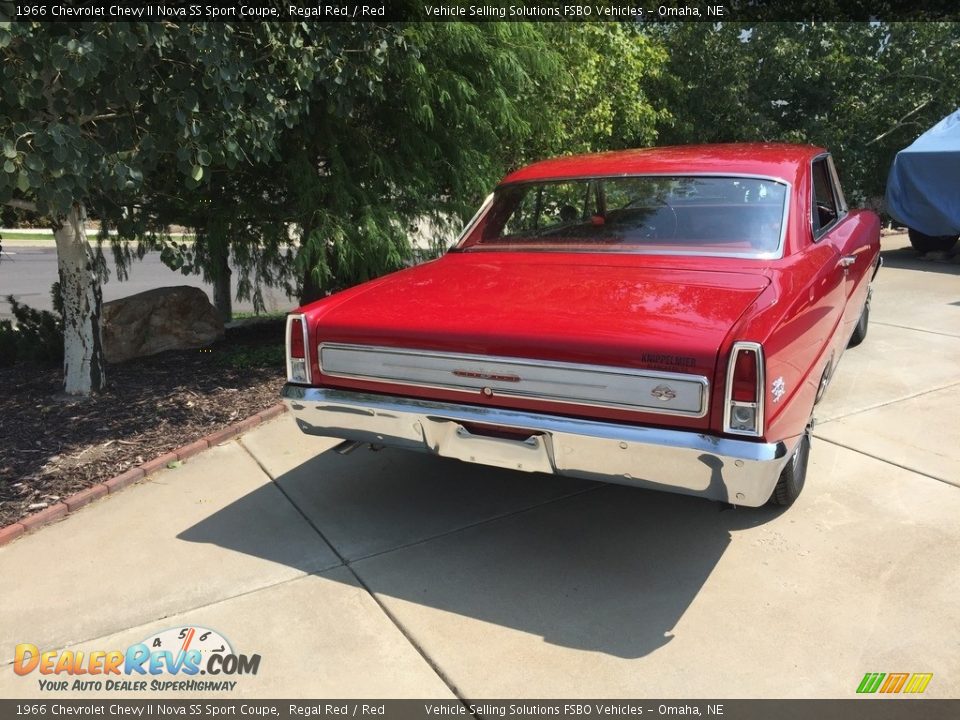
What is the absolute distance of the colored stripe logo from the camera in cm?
257

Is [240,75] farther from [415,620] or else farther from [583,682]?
[583,682]

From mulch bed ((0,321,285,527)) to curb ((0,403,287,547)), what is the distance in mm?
76

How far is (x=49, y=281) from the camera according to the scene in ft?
55.1

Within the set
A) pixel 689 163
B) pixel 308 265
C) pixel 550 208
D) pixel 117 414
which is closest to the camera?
pixel 689 163

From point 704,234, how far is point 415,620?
2.27 meters

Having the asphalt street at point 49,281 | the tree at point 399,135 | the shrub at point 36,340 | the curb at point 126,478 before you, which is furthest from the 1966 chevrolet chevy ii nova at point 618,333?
the asphalt street at point 49,281

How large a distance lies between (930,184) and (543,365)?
33.2ft

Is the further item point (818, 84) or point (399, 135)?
point (818, 84)

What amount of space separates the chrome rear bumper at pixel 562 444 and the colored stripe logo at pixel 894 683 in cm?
66

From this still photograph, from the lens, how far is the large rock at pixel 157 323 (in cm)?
678

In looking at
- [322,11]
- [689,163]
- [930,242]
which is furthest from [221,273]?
[930,242]

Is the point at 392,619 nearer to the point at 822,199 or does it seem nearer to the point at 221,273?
the point at 822,199

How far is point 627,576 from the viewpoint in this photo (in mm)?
3293
